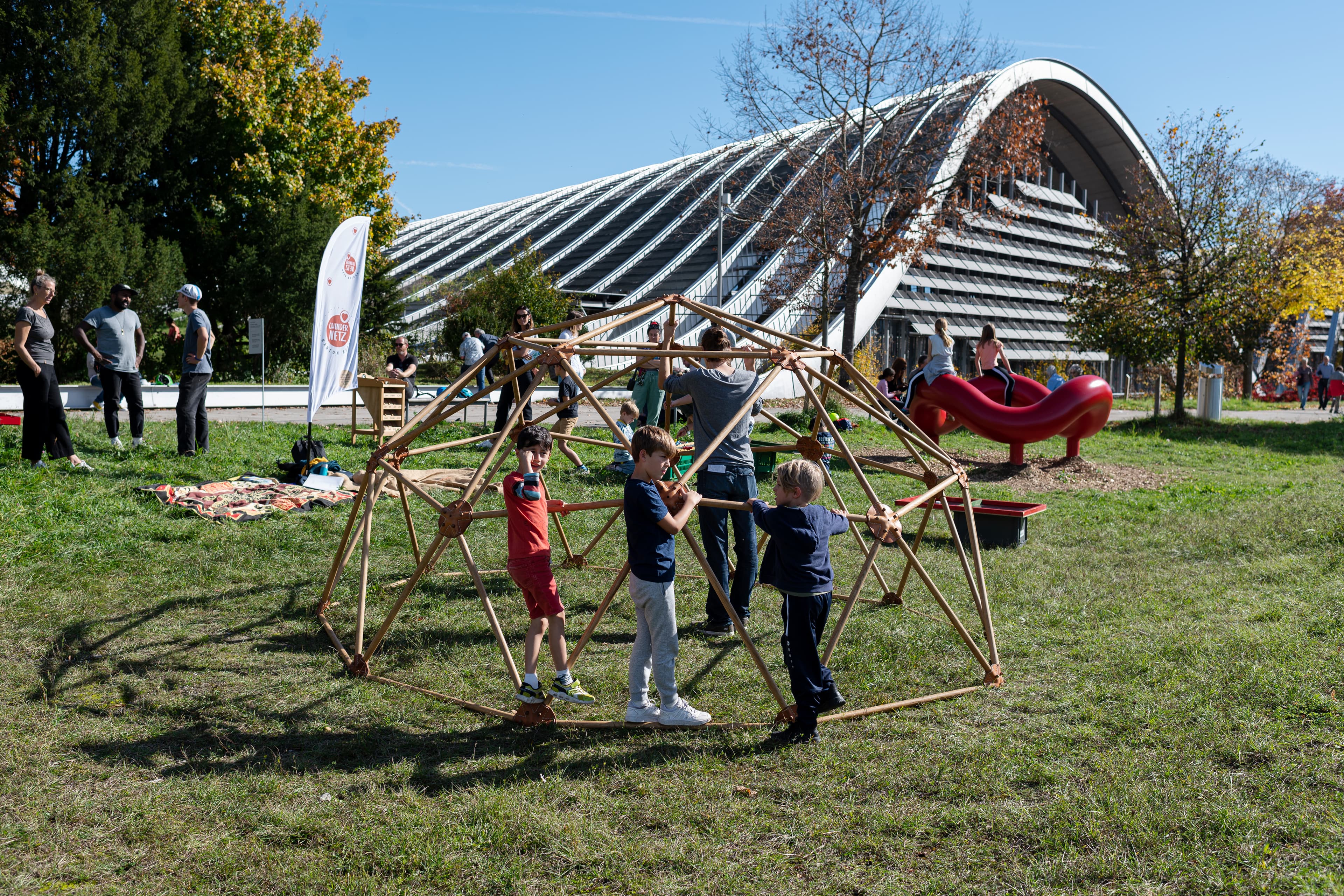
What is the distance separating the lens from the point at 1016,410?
1213 cm

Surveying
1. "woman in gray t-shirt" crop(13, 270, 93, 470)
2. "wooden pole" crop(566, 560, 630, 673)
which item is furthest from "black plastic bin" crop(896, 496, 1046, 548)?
"woman in gray t-shirt" crop(13, 270, 93, 470)

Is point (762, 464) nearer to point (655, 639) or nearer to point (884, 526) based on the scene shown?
point (884, 526)

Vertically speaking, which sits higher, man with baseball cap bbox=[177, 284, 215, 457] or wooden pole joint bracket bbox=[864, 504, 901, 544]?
man with baseball cap bbox=[177, 284, 215, 457]

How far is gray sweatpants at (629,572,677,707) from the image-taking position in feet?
13.2

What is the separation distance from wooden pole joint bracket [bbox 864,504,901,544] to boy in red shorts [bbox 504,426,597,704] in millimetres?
1569

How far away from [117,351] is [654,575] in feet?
26.7

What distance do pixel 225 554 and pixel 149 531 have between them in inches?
32.4

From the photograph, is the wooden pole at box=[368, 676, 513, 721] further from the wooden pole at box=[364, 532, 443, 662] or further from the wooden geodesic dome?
the wooden pole at box=[364, 532, 443, 662]

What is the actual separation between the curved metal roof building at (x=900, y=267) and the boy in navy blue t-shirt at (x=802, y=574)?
23.6 metres

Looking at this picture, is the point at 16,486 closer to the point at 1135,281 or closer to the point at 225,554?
the point at 225,554

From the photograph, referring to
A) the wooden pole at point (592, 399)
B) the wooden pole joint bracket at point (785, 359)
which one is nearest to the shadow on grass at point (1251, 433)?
the wooden pole joint bracket at point (785, 359)

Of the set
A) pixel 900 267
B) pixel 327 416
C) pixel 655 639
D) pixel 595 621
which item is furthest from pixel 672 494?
pixel 900 267

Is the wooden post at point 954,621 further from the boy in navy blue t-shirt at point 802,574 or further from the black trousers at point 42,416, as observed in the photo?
the black trousers at point 42,416

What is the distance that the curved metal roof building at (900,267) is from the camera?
107ft
